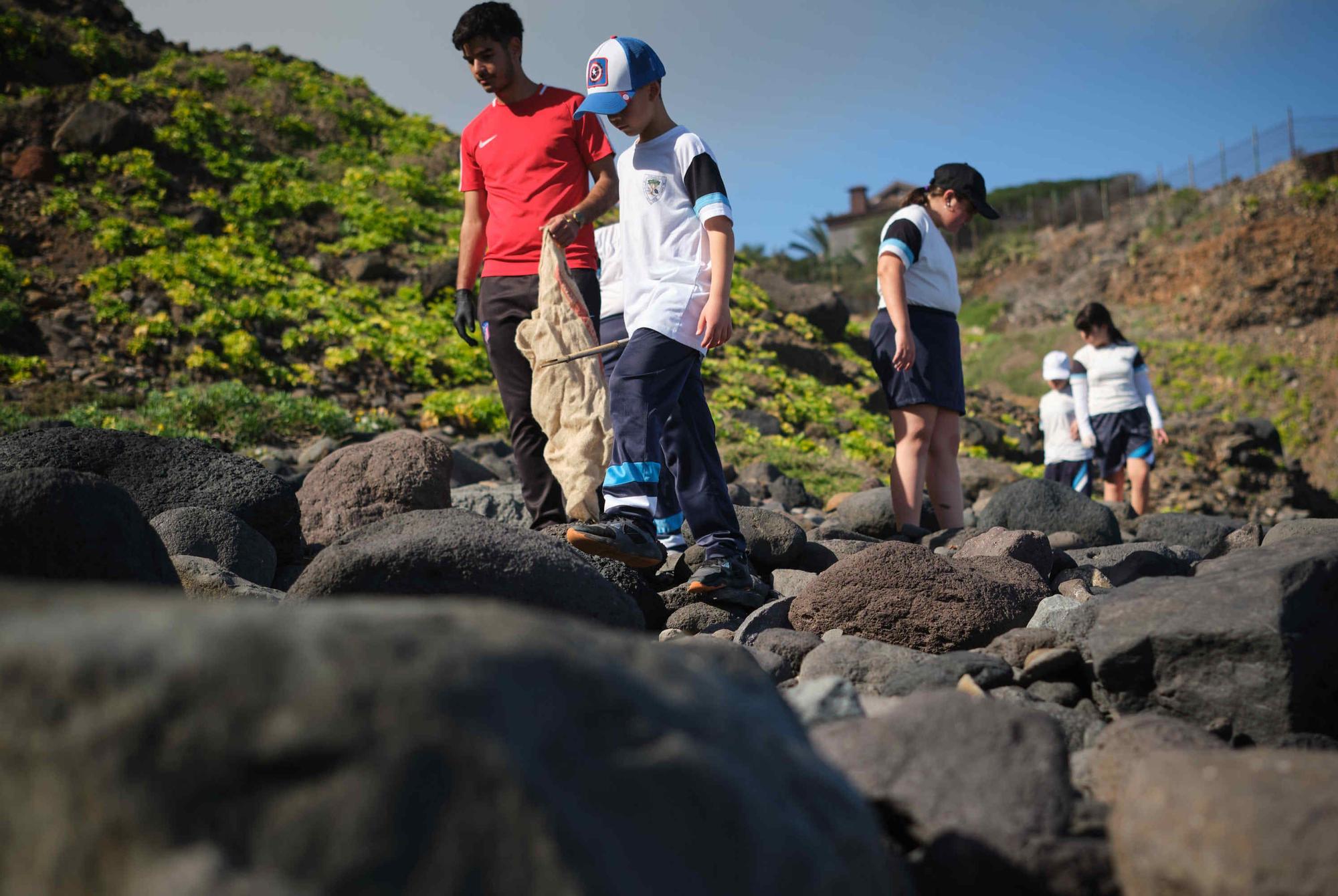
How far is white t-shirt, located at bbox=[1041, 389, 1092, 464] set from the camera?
8.44m

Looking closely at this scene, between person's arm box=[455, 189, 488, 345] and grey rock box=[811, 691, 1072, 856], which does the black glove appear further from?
grey rock box=[811, 691, 1072, 856]

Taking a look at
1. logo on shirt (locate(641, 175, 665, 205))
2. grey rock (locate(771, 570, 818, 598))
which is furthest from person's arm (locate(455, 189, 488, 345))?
grey rock (locate(771, 570, 818, 598))

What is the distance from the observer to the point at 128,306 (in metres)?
10.4

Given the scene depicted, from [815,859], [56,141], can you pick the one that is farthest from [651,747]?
[56,141]

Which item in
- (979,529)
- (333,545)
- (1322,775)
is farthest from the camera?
(979,529)

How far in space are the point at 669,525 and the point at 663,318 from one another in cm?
89

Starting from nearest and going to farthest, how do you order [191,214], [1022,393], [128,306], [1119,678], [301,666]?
1. [301,666]
2. [1119,678]
3. [128,306]
4. [191,214]
5. [1022,393]

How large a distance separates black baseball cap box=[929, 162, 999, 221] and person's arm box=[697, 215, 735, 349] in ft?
6.10

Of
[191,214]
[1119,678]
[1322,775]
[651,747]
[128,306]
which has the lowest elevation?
[1119,678]

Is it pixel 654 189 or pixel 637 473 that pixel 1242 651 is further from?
pixel 654 189

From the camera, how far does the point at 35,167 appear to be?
13.2 m

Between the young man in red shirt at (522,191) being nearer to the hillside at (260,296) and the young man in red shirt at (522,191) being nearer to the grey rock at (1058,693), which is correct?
the grey rock at (1058,693)

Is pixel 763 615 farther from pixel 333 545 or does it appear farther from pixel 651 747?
pixel 651 747

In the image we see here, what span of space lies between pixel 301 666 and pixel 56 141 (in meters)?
16.0
